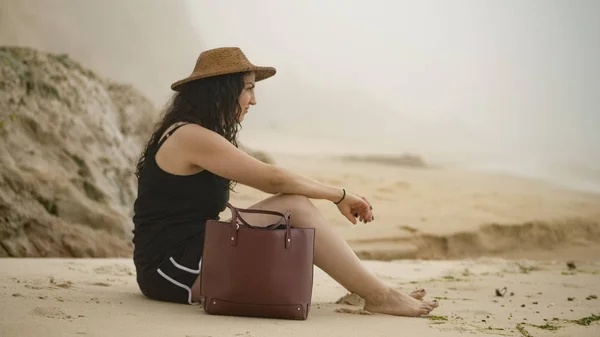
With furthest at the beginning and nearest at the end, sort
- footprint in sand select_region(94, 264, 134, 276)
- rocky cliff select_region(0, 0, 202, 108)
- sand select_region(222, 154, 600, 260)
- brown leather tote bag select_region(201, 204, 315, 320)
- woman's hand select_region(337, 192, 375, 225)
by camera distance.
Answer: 1. rocky cliff select_region(0, 0, 202, 108)
2. sand select_region(222, 154, 600, 260)
3. footprint in sand select_region(94, 264, 134, 276)
4. woman's hand select_region(337, 192, 375, 225)
5. brown leather tote bag select_region(201, 204, 315, 320)

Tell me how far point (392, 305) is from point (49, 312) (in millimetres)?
1172

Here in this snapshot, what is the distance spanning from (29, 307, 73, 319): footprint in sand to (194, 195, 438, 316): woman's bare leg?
0.66 m

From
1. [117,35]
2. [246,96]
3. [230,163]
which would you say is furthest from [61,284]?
[117,35]

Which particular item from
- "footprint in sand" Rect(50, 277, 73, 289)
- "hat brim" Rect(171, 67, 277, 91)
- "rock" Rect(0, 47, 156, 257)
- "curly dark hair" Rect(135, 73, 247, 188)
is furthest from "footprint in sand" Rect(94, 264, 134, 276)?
"hat brim" Rect(171, 67, 277, 91)

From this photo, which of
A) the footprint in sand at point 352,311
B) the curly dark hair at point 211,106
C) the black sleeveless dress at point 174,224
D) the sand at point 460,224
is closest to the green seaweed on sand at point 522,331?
the footprint in sand at point 352,311

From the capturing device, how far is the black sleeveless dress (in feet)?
9.04

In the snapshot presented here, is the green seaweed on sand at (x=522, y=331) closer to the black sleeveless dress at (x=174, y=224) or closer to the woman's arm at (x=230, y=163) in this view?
the woman's arm at (x=230, y=163)

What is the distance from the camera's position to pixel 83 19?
50.3 ft

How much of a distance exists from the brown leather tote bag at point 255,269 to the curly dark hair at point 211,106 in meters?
0.44

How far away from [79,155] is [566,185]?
387 inches

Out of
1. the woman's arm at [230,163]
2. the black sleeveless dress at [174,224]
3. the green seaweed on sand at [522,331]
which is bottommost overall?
the green seaweed on sand at [522,331]

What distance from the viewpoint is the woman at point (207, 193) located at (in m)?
2.69

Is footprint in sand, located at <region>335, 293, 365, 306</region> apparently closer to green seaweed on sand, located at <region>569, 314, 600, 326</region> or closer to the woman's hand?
the woman's hand

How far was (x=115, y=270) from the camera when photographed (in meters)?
3.89
